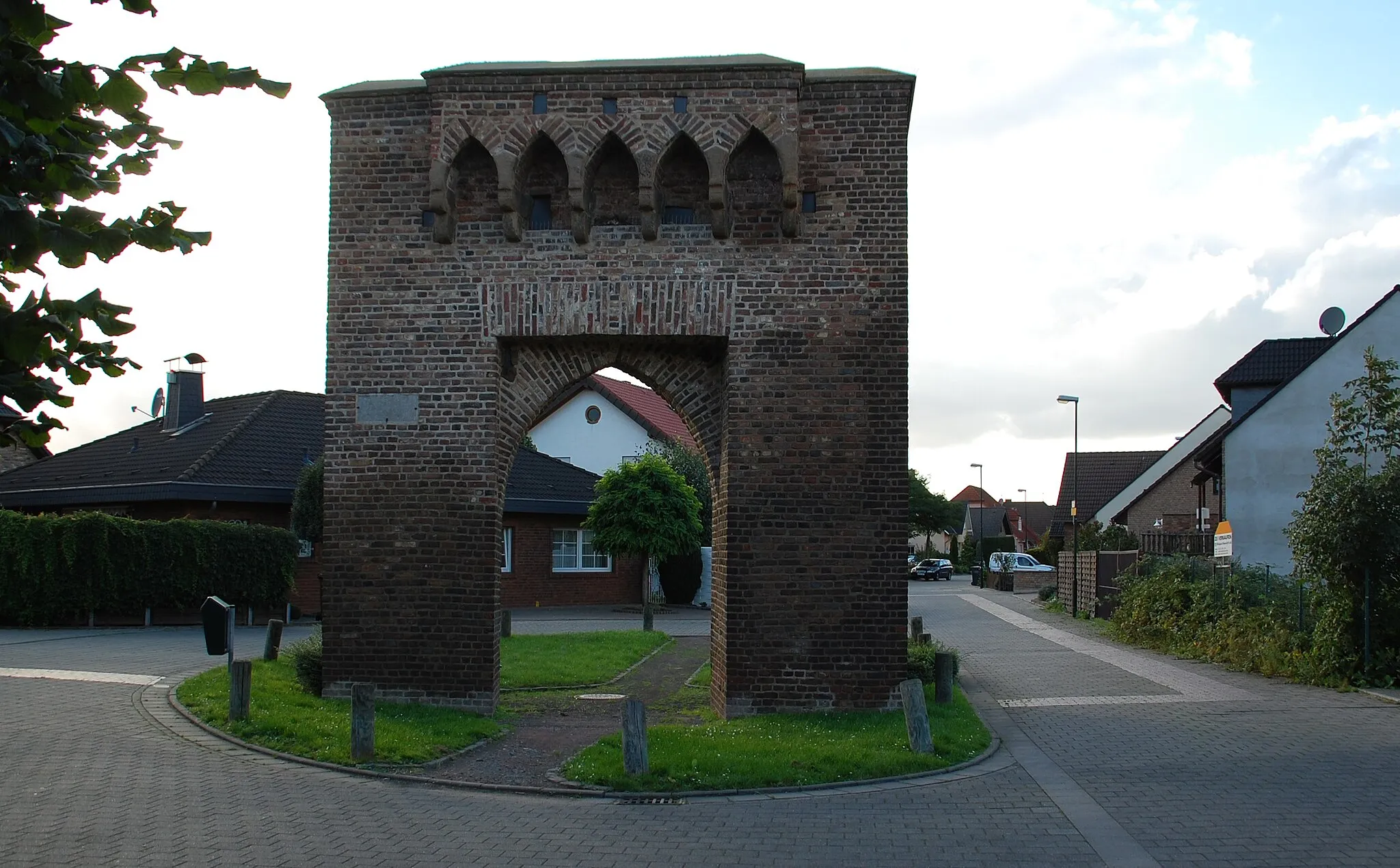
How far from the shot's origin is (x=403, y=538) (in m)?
12.9

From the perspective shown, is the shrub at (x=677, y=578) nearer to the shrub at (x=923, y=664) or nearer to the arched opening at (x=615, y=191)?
the shrub at (x=923, y=664)

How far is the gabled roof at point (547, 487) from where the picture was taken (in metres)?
33.8

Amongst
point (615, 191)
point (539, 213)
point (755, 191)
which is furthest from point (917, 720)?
point (539, 213)

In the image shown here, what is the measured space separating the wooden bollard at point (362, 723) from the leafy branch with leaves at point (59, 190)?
5.88m

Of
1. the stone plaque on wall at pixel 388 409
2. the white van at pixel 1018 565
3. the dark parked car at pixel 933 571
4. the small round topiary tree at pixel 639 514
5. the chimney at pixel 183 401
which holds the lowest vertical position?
the dark parked car at pixel 933 571

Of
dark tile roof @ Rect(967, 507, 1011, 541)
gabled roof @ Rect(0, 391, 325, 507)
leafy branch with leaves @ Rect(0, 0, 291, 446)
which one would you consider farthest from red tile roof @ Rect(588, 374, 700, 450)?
dark tile roof @ Rect(967, 507, 1011, 541)

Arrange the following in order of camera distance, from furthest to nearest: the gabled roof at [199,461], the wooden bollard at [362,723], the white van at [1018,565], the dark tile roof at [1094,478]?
1. the dark tile roof at [1094,478]
2. the white van at [1018,565]
3. the gabled roof at [199,461]
4. the wooden bollard at [362,723]

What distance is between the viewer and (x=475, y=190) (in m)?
13.1

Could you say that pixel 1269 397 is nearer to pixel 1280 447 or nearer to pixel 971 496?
pixel 1280 447

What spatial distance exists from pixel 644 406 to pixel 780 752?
41.9 metres

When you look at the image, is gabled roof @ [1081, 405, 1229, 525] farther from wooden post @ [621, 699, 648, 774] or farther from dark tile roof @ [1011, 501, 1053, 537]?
dark tile roof @ [1011, 501, 1053, 537]

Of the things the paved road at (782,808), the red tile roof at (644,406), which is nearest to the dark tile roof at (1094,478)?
the red tile roof at (644,406)

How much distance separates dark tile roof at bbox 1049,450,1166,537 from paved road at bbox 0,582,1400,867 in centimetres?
4417

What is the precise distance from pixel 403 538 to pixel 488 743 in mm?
2516
